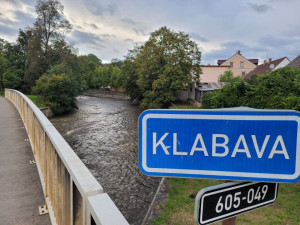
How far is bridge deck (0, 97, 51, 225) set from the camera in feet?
8.55

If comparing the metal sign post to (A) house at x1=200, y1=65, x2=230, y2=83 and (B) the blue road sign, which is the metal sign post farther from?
(A) house at x1=200, y1=65, x2=230, y2=83

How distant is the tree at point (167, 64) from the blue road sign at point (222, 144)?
2459 centimetres

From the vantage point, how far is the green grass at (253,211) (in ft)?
18.3

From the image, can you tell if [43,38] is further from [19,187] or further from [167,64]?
[19,187]

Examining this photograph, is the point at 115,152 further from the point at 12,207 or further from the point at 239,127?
the point at 239,127

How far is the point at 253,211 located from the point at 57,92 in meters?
25.4

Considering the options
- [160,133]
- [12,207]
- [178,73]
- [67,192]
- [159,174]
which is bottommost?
[12,207]

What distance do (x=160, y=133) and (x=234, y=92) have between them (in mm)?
11376

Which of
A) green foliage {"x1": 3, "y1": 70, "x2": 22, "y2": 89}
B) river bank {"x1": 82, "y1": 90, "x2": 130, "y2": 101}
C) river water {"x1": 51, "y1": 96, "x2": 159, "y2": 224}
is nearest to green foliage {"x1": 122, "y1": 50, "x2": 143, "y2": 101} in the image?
river bank {"x1": 82, "y1": 90, "x2": 130, "y2": 101}

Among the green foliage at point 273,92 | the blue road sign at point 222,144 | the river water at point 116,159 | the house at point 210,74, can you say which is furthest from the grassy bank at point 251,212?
the house at point 210,74

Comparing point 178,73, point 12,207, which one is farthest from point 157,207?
point 178,73

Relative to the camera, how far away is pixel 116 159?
470 inches

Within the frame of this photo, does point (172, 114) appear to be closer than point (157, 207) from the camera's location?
Yes

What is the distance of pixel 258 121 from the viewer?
0.99 meters
